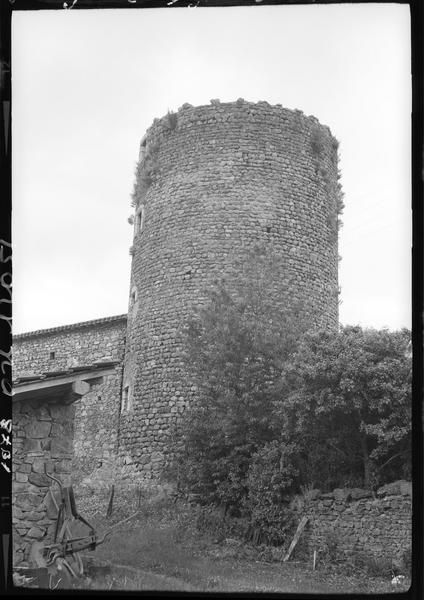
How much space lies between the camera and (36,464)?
335 inches

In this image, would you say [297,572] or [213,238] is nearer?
[297,572]

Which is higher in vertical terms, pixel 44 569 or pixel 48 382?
pixel 48 382

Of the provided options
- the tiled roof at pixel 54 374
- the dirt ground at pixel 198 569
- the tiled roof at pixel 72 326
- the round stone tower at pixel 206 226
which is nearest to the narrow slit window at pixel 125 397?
the round stone tower at pixel 206 226

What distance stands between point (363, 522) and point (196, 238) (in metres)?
7.75

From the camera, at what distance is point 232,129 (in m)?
18.0

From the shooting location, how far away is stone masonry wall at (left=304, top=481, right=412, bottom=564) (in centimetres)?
1145

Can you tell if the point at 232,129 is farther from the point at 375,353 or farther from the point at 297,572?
the point at 297,572

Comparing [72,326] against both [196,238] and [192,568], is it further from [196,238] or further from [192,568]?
[192,568]

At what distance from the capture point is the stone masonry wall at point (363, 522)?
37.6 feet

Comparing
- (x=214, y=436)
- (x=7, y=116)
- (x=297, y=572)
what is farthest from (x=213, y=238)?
(x=7, y=116)

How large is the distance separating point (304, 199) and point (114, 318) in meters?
5.51

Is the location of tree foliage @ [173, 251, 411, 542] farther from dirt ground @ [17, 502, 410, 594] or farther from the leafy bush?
dirt ground @ [17, 502, 410, 594]

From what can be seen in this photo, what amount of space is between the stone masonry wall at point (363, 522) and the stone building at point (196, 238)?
186 inches

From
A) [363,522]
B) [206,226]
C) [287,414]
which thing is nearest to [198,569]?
[363,522]
